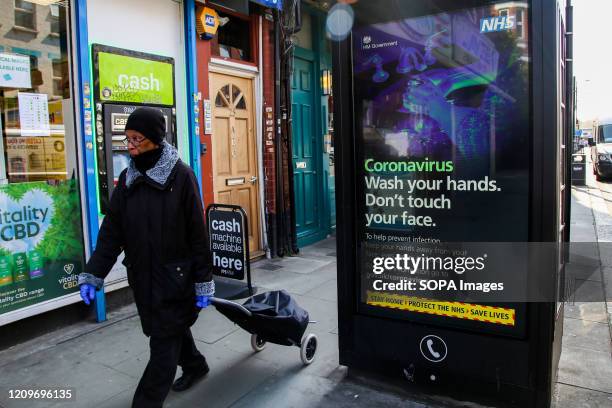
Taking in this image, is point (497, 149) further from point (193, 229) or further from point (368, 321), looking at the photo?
point (193, 229)

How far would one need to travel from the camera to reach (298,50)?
7.83 m

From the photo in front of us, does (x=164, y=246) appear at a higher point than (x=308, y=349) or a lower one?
higher

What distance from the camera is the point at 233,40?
6770mm

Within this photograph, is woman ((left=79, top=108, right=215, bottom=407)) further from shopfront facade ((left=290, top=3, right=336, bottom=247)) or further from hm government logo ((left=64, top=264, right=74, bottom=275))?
shopfront facade ((left=290, top=3, right=336, bottom=247))

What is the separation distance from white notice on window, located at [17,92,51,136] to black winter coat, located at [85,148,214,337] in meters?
1.86

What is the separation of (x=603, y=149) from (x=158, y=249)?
19.4 m

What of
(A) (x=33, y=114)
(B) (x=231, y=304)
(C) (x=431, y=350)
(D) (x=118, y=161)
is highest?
(A) (x=33, y=114)

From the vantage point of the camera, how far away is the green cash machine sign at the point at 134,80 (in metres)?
4.73

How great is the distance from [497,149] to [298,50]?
5582 millimetres

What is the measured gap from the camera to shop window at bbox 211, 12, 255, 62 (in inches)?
254

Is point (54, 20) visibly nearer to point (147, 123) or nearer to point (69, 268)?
point (69, 268)

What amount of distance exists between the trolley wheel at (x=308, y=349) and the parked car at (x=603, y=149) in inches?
692

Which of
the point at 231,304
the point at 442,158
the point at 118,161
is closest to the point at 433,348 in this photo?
the point at 442,158

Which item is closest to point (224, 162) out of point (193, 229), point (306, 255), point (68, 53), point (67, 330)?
point (306, 255)
